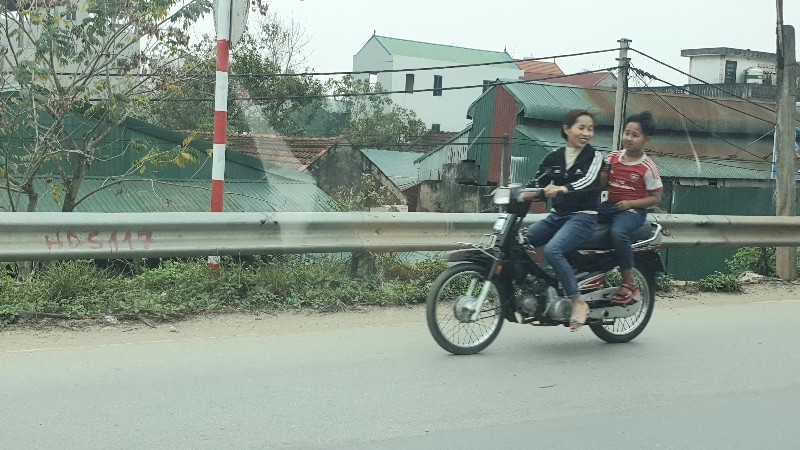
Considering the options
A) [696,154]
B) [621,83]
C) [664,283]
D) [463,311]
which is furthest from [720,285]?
[696,154]

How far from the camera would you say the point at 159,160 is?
10414 millimetres

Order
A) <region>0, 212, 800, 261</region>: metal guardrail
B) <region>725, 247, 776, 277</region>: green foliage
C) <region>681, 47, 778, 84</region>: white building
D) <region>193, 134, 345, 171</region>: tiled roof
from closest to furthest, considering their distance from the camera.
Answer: <region>0, 212, 800, 261</region>: metal guardrail
<region>725, 247, 776, 277</region>: green foliage
<region>193, 134, 345, 171</region>: tiled roof
<region>681, 47, 778, 84</region>: white building

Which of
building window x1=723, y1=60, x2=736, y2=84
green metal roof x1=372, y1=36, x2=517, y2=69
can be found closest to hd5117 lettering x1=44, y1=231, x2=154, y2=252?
building window x1=723, y1=60, x2=736, y2=84

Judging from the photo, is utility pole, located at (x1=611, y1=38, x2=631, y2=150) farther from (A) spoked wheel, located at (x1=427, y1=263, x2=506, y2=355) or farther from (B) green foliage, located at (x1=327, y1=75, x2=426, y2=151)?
(B) green foliage, located at (x1=327, y1=75, x2=426, y2=151)

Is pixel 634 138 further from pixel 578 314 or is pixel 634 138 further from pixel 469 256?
pixel 469 256

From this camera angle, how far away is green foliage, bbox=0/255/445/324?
19.7ft

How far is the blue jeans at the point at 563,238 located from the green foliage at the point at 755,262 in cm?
440

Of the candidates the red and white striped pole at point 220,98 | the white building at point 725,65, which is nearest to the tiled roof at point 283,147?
the red and white striped pole at point 220,98

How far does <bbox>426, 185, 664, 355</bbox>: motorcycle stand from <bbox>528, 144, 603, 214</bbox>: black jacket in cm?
22

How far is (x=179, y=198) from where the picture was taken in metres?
15.0

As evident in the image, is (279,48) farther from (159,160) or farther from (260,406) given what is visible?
(260,406)

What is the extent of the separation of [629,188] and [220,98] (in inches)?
144

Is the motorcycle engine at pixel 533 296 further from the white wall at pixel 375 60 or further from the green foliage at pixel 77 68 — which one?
the white wall at pixel 375 60

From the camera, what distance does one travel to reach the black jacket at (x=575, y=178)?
5367mm
